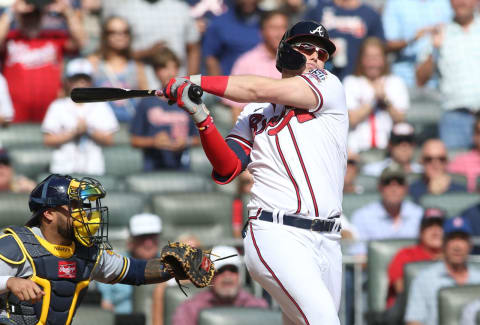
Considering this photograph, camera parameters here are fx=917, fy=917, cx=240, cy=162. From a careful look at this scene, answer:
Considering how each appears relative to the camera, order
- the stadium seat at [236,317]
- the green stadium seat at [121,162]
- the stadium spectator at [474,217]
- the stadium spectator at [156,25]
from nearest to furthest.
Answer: the stadium seat at [236,317]
the stadium spectator at [474,217]
the green stadium seat at [121,162]
the stadium spectator at [156,25]

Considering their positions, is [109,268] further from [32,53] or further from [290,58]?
[32,53]

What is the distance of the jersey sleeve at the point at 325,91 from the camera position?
4.32 metres

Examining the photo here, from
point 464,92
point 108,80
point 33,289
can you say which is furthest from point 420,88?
point 33,289

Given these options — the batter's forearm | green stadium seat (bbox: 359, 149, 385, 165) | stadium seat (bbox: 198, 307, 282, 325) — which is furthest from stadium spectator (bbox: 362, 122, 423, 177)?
the batter's forearm

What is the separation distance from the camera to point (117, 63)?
372 inches

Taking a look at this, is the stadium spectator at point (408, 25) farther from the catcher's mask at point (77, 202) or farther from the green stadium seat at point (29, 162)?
the catcher's mask at point (77, 202)

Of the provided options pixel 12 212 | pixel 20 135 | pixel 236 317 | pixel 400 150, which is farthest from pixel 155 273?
pixel 400 150

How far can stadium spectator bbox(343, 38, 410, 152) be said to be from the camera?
31.8 feet

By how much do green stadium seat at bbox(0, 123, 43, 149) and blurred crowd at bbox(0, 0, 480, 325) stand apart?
0.35 ft

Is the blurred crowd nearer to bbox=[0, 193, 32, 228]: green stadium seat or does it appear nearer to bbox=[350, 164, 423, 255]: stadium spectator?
bbox=[350, 164, 423, 255]: stadium spectator

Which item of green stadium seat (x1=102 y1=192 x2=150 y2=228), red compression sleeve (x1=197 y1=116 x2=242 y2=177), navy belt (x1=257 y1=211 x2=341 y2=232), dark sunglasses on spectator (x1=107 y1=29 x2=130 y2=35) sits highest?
dark sunglasses on spectator (x1=107 y1=29 x2=130 y2=35)

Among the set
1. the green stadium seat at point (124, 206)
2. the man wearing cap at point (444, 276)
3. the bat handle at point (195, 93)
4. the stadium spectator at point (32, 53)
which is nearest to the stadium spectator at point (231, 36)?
the stadium spectator at point (32, 53)

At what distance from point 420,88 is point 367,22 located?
47.9 inches

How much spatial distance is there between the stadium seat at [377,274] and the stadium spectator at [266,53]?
2.34 meters
